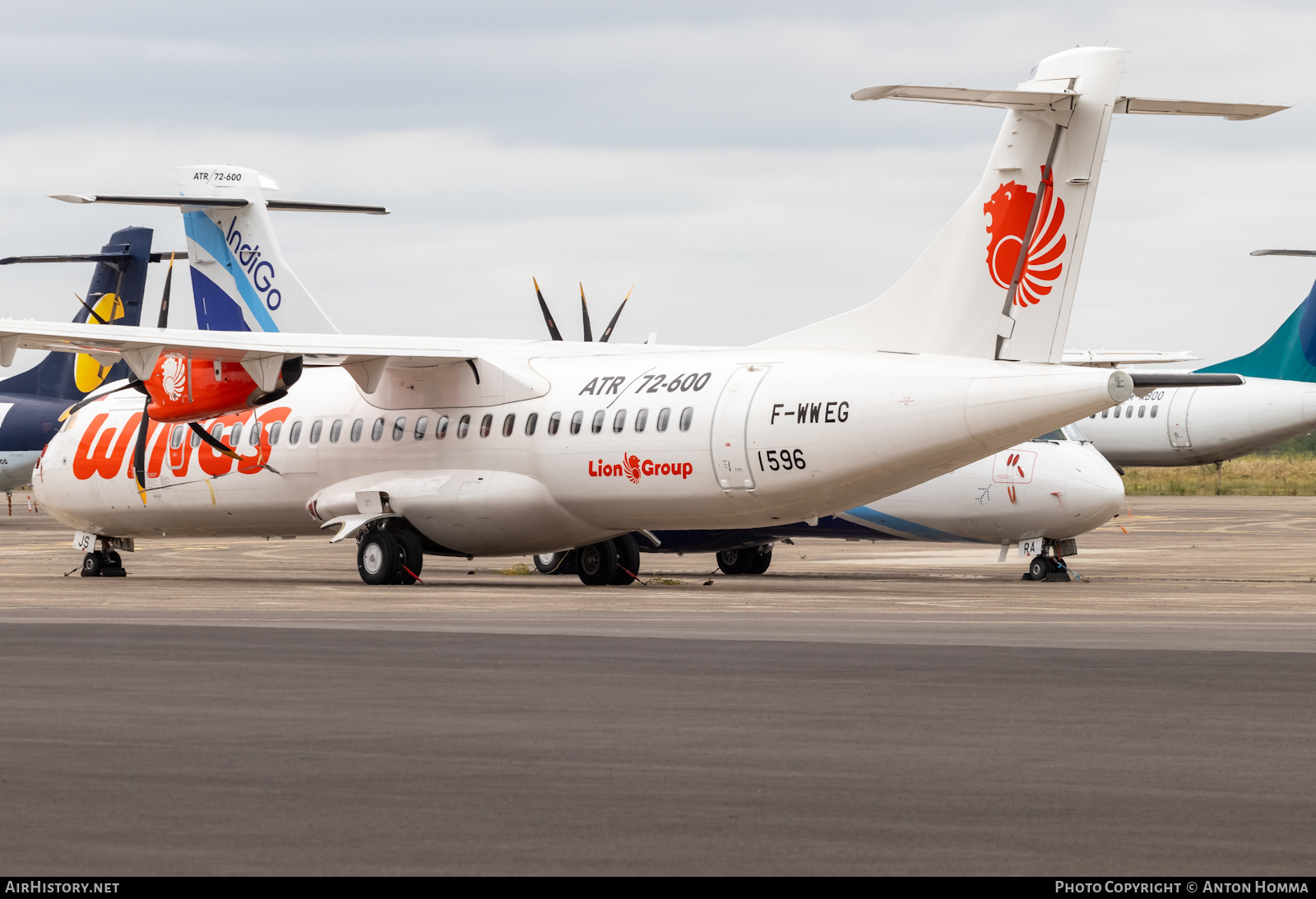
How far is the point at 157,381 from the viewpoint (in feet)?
81.0

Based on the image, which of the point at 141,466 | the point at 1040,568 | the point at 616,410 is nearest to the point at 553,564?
the point at 616,410

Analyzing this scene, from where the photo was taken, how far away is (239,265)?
105ft

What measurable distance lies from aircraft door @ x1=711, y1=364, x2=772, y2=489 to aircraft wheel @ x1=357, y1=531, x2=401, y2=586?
5557mm

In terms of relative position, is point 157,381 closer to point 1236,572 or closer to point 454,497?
point 454,497

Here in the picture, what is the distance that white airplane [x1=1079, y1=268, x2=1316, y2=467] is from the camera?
1880 inches

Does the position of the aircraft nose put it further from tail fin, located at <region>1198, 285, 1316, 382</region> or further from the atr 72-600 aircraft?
tail fin, located at <region>1198, 285, 1316, 382</region>

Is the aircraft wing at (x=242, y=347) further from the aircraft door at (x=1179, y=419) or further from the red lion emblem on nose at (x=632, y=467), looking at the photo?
the aircraft door at (x=1179, y=419)

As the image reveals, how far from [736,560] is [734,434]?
8.61m

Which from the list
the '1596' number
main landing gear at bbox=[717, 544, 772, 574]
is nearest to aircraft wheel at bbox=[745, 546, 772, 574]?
main landing gear at bbox=[717, 544, 772, 574]

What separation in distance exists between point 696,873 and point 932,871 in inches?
33.3

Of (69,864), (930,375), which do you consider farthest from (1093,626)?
(69,864)

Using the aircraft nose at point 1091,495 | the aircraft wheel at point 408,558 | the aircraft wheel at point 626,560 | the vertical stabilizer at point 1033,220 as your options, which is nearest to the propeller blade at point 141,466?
the aircraft wheel at point 408,558

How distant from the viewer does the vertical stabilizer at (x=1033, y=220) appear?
2020 centimetres

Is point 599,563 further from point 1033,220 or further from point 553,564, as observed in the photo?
point 1033,220
